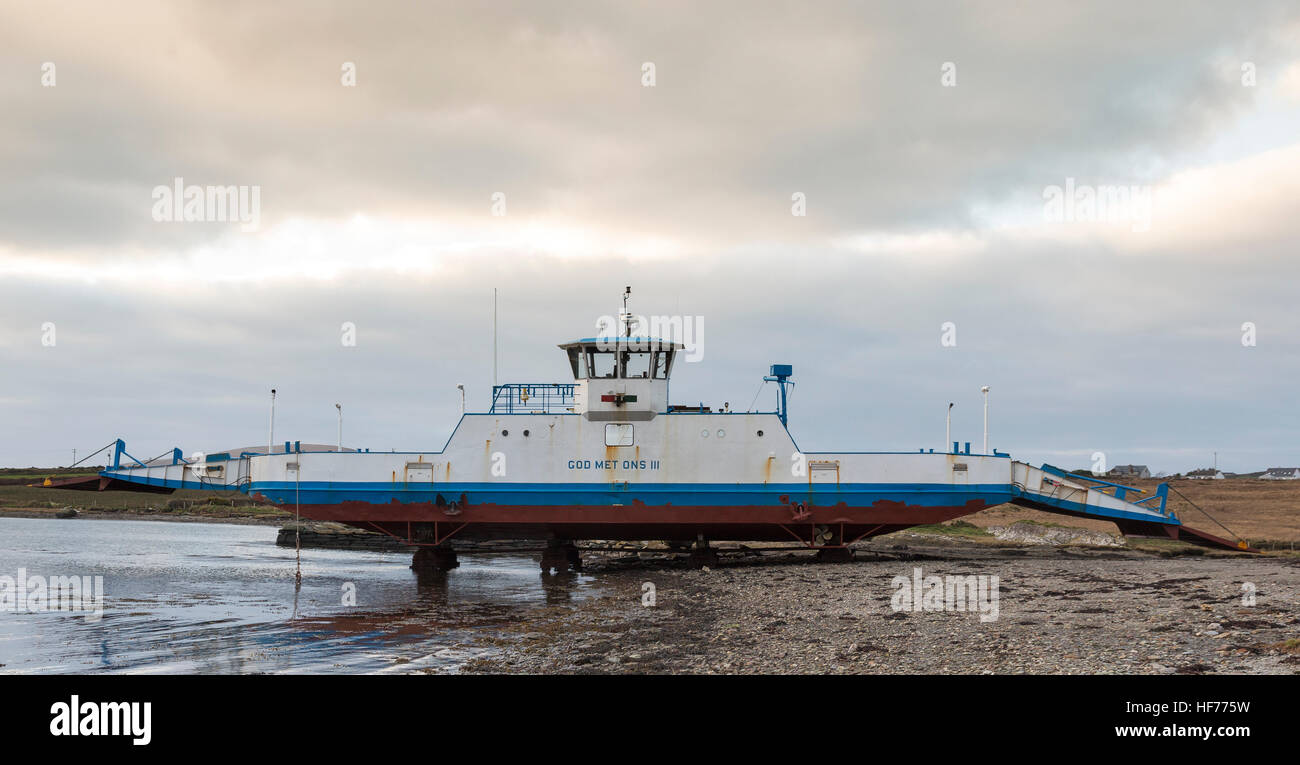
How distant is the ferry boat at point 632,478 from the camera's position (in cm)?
2683

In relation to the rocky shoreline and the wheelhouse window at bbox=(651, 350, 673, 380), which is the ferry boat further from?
the rocky shoreline

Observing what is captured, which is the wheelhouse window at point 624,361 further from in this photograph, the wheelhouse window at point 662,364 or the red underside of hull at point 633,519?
the red underside of hull at point 633,519

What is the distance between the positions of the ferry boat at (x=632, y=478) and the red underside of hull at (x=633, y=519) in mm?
41

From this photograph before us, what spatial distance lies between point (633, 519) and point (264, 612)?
1109 cm

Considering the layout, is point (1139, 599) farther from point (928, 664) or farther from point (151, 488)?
point (151, 488)

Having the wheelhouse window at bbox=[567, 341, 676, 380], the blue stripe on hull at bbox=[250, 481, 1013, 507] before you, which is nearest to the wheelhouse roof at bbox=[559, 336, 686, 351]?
the wheelhouse window at bbox=[567, 341, 676, 380]

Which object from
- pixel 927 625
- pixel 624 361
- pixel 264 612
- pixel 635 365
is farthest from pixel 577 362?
pixel 927 625

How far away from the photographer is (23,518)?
64000 mm

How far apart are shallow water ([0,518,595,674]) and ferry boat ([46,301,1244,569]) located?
246cm

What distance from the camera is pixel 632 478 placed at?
2692 cm
